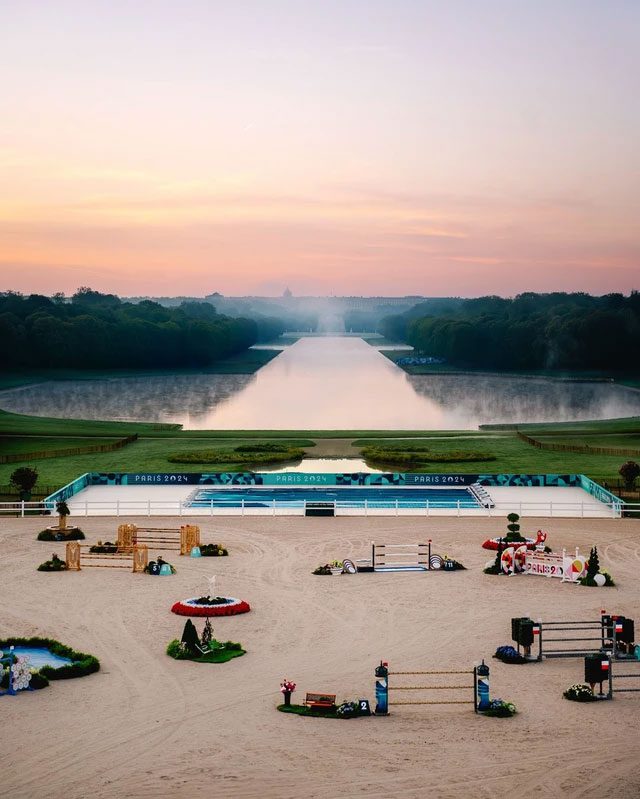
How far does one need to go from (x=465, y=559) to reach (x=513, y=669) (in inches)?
605

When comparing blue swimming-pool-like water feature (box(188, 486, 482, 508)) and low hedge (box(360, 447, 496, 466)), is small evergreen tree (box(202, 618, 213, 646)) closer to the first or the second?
blue swimming-pool-like water feature (box(188, 486, 482, 508))

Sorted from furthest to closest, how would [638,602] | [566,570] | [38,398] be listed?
[38,398]
[566,570]
[638,602]

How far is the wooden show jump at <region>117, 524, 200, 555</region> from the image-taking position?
160 ft

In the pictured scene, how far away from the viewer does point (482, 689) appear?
1145 inches

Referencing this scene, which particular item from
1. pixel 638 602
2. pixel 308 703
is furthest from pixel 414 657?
pixel 638 602

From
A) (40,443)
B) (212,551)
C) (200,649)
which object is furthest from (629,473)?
(40,443)

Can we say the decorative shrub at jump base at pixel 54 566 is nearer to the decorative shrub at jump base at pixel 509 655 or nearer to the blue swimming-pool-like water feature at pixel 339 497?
the blue swimming-pool-like water feature at pixel 339 497

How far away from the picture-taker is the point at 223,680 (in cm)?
3144

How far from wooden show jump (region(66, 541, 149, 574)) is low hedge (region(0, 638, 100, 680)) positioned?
401 inches

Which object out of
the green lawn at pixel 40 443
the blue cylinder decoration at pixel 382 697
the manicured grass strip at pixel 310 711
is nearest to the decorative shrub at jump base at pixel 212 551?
the manicured grass strip at pixel 310 711

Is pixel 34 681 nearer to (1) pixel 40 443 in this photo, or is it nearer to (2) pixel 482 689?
(2) pixel 482 689

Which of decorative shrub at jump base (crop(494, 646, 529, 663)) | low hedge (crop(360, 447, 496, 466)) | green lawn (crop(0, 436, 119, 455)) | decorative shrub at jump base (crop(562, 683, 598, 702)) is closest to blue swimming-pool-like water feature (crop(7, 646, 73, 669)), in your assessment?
decorative shrub at jump base (crop(494, 646, 529, 663))

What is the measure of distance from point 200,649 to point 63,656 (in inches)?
160

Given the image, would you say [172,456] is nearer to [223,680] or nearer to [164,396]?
[223,680]
